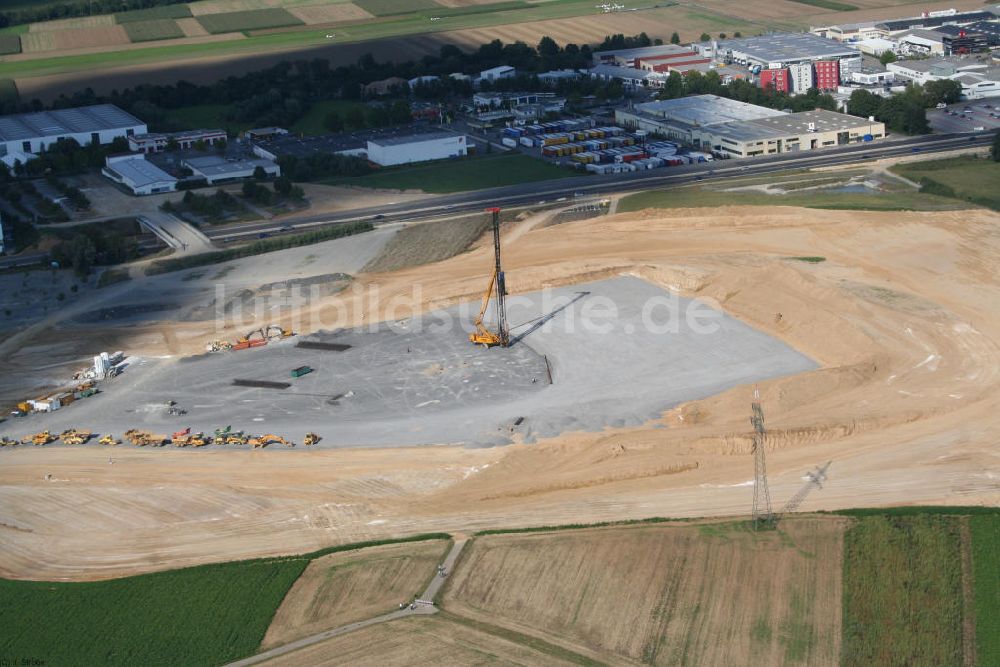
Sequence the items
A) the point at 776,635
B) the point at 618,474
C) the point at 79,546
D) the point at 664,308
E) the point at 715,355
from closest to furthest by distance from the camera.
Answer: the point at 776,635 < the point at 79,546 < the point at 618,474 < the point at 715,355 < the point at 664,308

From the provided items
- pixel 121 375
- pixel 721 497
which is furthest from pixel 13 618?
pixel 721 497

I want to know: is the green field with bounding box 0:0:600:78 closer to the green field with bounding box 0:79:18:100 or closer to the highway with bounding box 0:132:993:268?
the green field with bounding box 0:79:18:100

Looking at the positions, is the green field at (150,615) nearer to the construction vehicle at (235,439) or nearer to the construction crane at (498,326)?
the construction vehicle at (235,439)

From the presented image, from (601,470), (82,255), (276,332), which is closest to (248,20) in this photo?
(82,255)

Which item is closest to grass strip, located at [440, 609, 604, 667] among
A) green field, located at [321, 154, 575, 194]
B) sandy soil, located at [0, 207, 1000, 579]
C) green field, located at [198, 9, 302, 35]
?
sandy soil, located at [0, 207, 1000, 579]

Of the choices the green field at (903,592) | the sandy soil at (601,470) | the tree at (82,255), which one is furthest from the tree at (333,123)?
the green field at (903,592)

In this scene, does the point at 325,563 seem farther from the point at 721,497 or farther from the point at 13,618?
the point at 721,497
